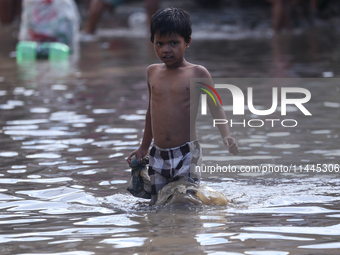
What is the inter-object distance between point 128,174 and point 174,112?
83 centimetres

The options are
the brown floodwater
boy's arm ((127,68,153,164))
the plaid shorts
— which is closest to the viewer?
the brown floodwater

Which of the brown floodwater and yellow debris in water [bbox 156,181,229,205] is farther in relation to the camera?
yellow debris in water [bbox 156,181,229,205]

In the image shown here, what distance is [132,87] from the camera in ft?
25.4

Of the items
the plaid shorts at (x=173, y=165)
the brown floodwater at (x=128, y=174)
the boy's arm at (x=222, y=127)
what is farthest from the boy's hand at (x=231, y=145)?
the brown floodwater at (x=128, y=174)

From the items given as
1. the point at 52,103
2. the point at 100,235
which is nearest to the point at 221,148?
the point at 100,235

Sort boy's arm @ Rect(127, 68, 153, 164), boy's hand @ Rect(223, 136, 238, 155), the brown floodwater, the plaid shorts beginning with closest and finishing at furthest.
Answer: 1. the brown floodwater
2. boy's hand @ Rect(223, 136, 238, 155)
3. the plaid shorts
4. boy's arm @ Rect(127, 68, 153, 164)

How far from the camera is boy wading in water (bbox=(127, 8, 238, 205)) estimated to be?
131 inches

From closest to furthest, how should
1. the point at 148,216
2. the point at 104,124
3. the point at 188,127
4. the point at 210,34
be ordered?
1. the point at 148,216
2. the point at 188,127
3. the point at 104,124
4. the point at 210,34

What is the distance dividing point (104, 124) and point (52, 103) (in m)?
1.24

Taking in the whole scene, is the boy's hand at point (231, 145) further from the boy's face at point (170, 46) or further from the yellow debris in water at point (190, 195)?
the boy's face at point (170, 46)

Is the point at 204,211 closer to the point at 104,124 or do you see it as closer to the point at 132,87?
the point at 104,124

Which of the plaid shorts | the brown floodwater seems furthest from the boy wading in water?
the brown floodwater

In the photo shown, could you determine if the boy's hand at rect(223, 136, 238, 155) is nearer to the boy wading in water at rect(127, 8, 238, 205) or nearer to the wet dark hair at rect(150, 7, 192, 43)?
the boy wading in water at rect(127, 8, 238, 205)

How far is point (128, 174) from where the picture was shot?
4.08 metres
